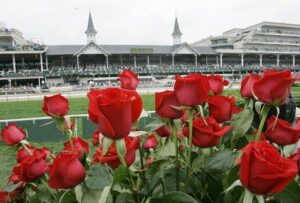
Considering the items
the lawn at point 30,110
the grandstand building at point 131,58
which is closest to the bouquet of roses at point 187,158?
the lawn at point 30,110

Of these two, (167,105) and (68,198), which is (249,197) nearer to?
(167,105)

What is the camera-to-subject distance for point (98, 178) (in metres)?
1.22

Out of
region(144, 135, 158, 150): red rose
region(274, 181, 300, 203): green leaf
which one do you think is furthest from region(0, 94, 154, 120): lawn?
region(274, 181, 300, 203): green leaf

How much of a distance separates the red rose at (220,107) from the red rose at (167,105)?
7.3 inches

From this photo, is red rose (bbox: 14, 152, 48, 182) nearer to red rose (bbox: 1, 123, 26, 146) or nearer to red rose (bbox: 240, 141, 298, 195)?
red rose (bbox: 1, 123, 26, 146)

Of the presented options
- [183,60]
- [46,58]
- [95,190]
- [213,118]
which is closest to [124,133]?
[95,190]

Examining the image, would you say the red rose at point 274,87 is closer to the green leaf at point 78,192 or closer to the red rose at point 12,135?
the green leaf at point 78,192

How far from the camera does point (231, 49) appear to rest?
6281 centimetres

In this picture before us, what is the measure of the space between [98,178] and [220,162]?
0.38 meters

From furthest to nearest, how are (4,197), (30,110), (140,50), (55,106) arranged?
1. (140,50)
2. (30,110)
3. (4,197)
4. (55,106)

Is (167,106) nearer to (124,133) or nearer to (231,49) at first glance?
Result: (124,133)

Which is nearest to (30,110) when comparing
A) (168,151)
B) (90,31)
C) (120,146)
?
(168,151)

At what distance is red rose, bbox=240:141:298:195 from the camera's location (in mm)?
876

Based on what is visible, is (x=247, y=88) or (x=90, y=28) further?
(x=90, y=28)
